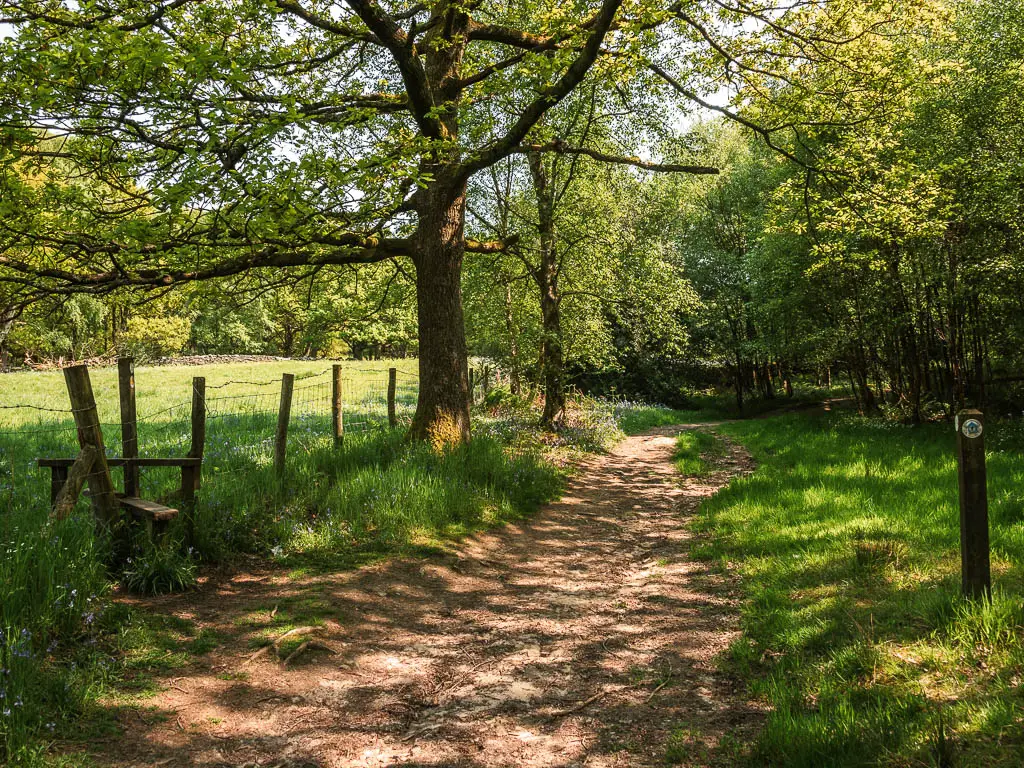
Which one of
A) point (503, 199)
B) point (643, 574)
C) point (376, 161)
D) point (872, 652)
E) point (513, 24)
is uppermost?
point (513, 24)

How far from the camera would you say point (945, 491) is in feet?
23.3

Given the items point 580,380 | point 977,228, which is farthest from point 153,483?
point 580,380

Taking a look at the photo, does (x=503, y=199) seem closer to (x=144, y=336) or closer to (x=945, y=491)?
(x=945, y=491)

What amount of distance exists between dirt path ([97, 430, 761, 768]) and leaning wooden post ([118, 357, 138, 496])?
4.88 feet

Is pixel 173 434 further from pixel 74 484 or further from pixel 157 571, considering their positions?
pixel 74 484

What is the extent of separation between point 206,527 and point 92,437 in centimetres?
152

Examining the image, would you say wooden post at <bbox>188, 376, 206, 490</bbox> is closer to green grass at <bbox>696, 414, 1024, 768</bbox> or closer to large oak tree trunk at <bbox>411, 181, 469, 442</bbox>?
large oak tree trunk at <bbox>411, 181, 469, 442</bbox>

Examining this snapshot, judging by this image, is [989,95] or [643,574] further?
[989,95]

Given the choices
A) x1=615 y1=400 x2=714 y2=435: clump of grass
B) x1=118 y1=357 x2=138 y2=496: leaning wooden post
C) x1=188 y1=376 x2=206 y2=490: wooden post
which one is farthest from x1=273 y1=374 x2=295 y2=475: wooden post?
x1=615 y1=400 x2=714 y2=435: clump of grass

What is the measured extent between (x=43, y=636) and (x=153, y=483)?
4.70 meters

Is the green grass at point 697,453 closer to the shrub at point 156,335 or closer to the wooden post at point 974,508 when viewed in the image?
the wooden post at point 974,508

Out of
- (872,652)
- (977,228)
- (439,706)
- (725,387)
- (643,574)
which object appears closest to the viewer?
(872,652)

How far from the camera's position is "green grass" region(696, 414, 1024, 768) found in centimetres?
303

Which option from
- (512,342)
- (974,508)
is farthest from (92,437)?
(512,342)
